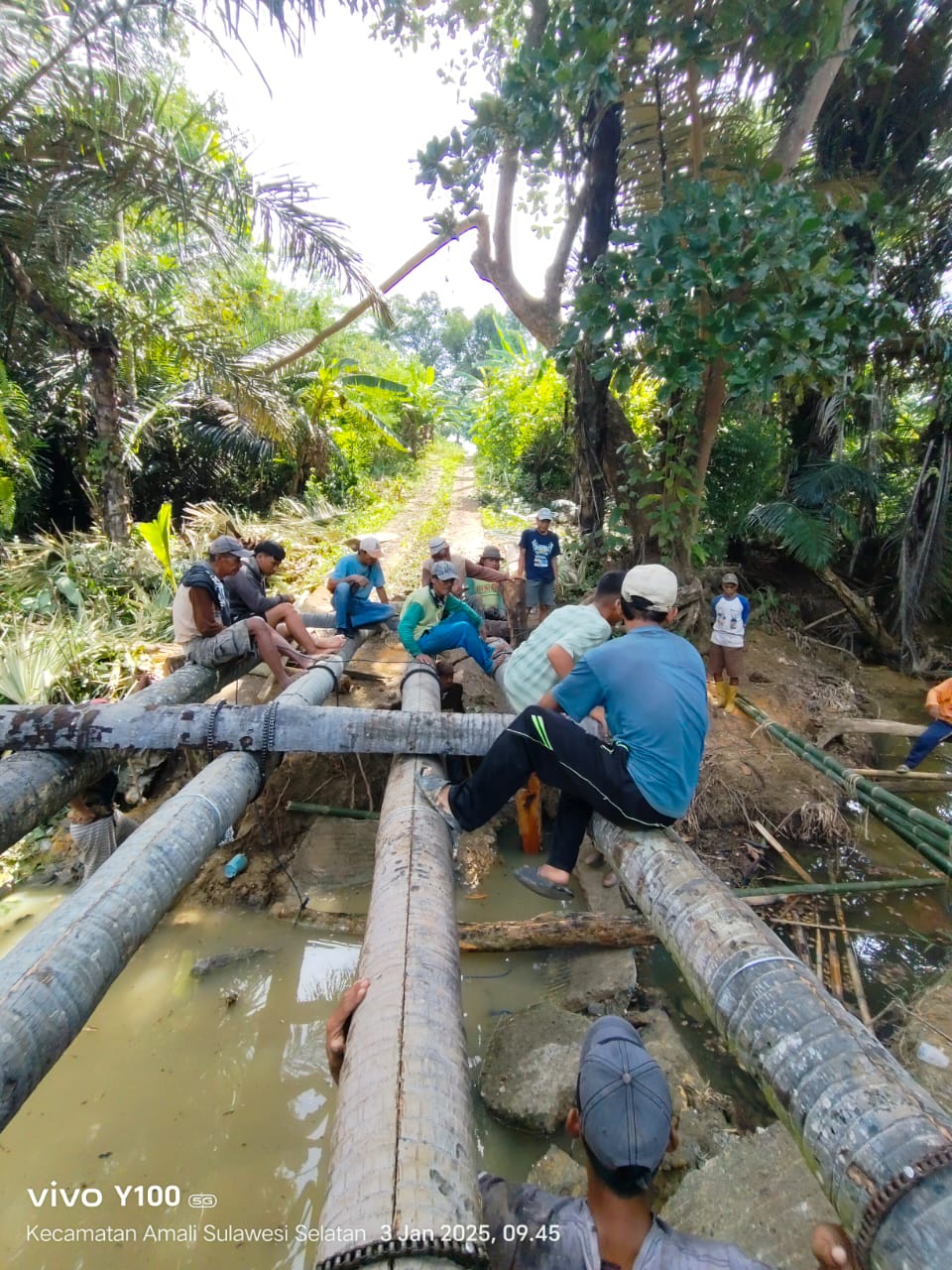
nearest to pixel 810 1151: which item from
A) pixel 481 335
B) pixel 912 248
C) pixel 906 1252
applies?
pixel 906 1252

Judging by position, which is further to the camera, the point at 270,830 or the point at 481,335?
the point at 481,335

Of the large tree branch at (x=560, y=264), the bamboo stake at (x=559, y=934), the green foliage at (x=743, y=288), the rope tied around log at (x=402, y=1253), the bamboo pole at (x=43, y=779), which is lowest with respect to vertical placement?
the bamboo stake at (x=559, y=934)

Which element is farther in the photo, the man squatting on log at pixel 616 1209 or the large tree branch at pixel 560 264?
the large tree branch at pixel 560 264

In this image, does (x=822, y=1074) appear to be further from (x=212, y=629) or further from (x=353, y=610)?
(x=353, y=610)

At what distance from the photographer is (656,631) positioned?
251 cm

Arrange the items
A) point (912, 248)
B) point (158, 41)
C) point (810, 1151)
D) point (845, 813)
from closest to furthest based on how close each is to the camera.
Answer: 1. point (810, 1151)
2. point (845, 813)
3. point (158, 41)
4. point (912, 248)

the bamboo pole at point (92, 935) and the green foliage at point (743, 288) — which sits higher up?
the green foliage at point (743, 288)

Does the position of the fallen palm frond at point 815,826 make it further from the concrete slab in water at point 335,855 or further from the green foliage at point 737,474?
the green foliage at point 737,474

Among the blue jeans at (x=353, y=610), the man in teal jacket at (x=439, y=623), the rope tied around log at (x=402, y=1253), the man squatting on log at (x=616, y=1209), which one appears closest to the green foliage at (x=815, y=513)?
the man in teal jacket at (x=439, y=623)

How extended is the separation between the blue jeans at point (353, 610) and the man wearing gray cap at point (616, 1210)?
15.3 ft

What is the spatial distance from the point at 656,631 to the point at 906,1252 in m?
1.76

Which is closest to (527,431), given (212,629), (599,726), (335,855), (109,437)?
(109,437)

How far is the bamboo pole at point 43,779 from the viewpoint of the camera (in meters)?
2.84

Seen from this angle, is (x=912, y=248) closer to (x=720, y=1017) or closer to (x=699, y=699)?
(x=699, y=699)
